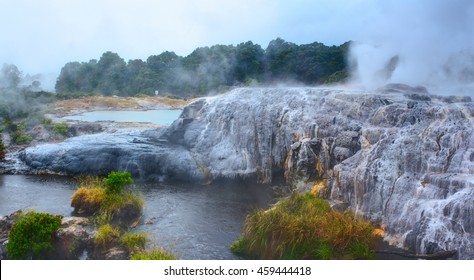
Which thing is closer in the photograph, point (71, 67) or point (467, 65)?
point (467, 65)

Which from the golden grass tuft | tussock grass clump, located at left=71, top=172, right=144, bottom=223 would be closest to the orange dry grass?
tussock grass clump, located at left=71, top=172, right=144, bottom=223

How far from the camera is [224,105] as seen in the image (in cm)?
2394

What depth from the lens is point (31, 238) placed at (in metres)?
10.9

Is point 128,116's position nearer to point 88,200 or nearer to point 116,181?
point 88,200

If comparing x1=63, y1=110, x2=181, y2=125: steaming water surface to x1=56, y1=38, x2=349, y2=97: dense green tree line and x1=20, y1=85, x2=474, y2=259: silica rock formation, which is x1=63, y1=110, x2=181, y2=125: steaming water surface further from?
x1=56, y1=38, x2=349, y2=97: dense green tree line

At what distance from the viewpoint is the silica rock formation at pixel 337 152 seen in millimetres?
12562

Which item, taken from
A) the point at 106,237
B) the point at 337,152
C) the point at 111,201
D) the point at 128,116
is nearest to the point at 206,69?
the point at 128,116

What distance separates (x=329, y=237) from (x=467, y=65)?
18.9 metres

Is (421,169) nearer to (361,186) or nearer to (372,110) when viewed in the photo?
(361,186)

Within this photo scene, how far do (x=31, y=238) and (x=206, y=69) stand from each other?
45.7 m

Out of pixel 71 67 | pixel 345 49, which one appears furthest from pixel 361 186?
pixel 71 67

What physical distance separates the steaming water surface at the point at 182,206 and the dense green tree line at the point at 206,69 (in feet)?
74.5

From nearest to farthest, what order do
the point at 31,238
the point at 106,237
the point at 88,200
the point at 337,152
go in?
the point at 31,238 → the point at 106,237 → the point at 88,200 → the point at 337,152

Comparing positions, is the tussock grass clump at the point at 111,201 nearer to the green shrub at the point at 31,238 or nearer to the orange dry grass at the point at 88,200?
the orange dry grass at the point at 88,200
